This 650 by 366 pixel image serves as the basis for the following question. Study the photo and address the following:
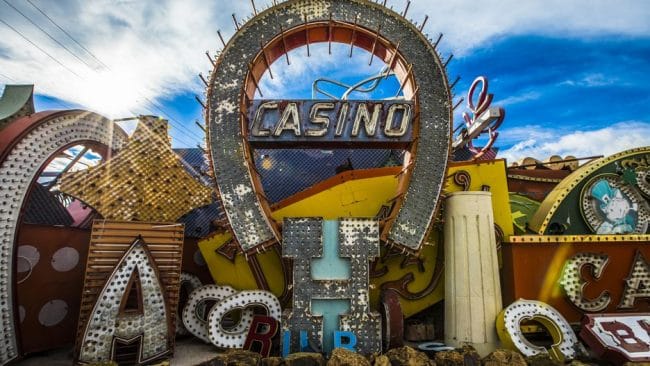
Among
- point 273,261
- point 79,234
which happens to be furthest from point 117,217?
point 273,261

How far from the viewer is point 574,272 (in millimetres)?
7320

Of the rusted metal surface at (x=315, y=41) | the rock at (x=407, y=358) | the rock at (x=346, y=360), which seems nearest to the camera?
the rock at (x=346, y=360)

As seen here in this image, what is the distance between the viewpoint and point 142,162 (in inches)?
333

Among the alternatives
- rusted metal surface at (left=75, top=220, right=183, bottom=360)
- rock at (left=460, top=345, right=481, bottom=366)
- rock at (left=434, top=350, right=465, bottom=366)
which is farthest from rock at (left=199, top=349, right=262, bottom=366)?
rock at (left=460, top=345, right=481, bottom=366)

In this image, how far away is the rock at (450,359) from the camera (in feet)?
17.8

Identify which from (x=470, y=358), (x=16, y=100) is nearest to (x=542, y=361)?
(x=470, y=358)

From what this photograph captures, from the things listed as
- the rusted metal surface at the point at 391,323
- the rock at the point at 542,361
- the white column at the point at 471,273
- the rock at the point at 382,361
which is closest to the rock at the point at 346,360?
the rock at the point at 382,361

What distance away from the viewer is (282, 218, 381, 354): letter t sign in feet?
20.9

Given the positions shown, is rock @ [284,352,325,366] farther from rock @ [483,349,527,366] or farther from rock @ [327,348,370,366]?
rock @ [483,349,527,366]

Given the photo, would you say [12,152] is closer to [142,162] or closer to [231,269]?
[142,162]

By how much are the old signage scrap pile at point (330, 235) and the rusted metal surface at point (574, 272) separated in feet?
0.10

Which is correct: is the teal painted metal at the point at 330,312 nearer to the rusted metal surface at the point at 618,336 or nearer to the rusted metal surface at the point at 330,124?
the rusted metal surface at the point at 330,124

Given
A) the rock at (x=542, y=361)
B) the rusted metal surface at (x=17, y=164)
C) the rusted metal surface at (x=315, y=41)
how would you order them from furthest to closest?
the rusted metal surface at (x=315, y=41), the rusted metal surface at (x=17, y=164), the rock at (x=542, y=361)

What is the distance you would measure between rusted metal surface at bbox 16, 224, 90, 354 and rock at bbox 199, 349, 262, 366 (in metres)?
3.75
